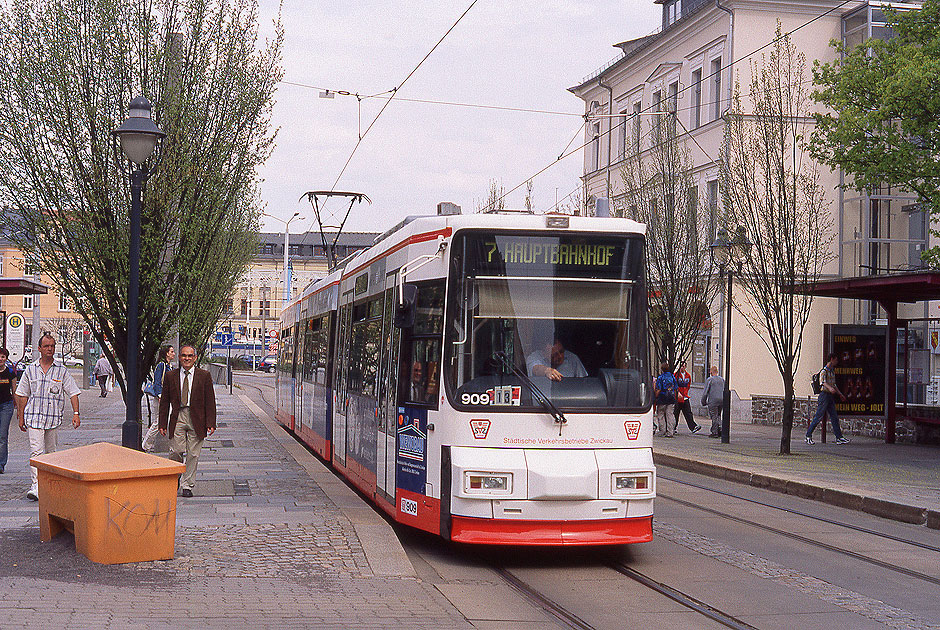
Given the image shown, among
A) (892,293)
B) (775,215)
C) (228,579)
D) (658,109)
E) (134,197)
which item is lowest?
(228,579)

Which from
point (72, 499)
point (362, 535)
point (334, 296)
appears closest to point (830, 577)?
point (362, 535)

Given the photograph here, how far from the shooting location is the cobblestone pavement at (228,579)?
6961 millimetres

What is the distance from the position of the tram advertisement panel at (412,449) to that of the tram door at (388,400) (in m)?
0.23

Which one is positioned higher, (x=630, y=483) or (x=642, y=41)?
(x=642, y=41)

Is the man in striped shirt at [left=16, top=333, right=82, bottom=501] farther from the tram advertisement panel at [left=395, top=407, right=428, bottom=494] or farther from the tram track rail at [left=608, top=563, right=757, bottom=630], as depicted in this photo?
the tram track rail at [left=608, top=563, right=757, bottom=630]

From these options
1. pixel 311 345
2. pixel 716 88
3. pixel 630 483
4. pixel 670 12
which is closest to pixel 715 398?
pixel 311 345

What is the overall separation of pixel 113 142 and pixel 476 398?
7.67 metres

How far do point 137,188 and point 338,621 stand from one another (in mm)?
6795

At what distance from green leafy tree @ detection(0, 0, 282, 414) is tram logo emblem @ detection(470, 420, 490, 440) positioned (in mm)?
7192

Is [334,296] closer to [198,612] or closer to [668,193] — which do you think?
[198,612]

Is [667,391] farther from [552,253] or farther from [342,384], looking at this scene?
[552,253]

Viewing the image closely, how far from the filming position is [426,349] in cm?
1007

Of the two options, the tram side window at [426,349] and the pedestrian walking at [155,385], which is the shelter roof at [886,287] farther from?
the tram side window at [426,349]

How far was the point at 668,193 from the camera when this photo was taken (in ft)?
95.6
